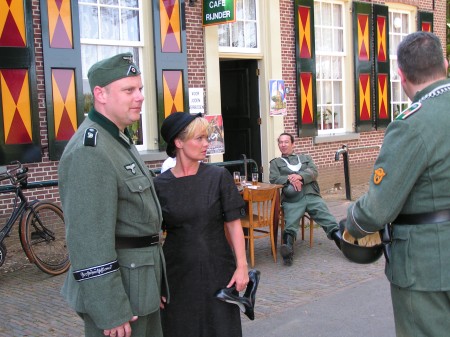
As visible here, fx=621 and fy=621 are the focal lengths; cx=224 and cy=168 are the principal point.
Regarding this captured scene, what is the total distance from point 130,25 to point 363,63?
6.12m

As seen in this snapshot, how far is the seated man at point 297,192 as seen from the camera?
7.36m

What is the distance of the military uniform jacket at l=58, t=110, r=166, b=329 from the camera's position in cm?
251

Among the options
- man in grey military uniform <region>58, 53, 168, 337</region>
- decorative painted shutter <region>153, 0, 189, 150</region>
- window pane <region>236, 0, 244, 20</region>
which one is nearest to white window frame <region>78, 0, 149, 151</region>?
decorative painted shutter <region>153, 0, 189, 150</region>

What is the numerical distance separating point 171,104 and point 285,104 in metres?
2.84

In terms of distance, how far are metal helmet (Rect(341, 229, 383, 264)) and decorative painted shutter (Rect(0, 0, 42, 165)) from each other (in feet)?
20.0

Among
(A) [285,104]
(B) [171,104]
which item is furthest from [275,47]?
(B) [171,104]

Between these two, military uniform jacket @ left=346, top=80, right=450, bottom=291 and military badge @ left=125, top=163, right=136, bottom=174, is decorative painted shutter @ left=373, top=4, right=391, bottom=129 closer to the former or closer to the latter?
military uniform jacket @ left=346, top=80, right=450, bottom=291

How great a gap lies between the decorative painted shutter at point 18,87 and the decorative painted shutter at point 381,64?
8.43 meters

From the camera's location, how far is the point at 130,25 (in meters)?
9.59

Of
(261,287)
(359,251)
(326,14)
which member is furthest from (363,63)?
(359,251)

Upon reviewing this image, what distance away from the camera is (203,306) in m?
3.36

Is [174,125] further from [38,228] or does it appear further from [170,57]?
[170,57]

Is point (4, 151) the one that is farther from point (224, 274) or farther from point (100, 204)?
point (100, 204)

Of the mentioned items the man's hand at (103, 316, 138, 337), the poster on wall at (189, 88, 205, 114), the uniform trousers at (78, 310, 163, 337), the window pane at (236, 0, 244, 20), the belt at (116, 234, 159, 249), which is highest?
the window pane at (236, 0, 244, 20)
